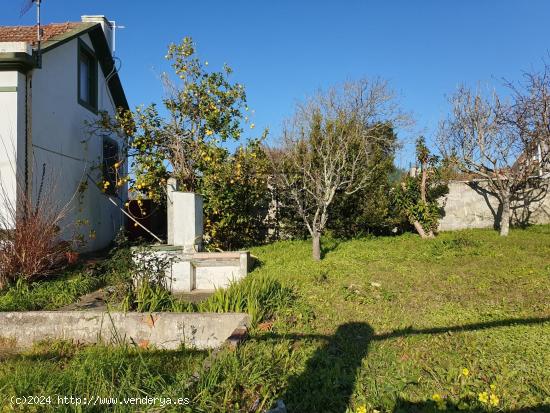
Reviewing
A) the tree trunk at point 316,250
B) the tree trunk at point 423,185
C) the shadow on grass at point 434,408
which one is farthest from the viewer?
the tree trunk at point 423,185

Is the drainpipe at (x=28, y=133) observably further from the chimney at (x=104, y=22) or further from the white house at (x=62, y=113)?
the chimney at (x=104, y=22)

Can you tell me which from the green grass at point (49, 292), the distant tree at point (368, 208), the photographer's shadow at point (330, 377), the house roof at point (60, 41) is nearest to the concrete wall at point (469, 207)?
the distant tree at point (368, 208)

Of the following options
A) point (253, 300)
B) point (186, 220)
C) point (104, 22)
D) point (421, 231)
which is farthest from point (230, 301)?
point (104, 22)

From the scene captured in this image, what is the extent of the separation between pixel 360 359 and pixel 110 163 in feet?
32.7

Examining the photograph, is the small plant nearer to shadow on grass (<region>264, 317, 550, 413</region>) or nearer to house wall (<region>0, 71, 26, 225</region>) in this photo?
shadow on grass (<region>264, 317, 550, 413</region>)

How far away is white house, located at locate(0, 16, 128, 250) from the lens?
25.3 ft

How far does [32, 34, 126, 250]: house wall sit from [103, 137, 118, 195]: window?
0.73ft

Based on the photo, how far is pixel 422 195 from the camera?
11922 mm

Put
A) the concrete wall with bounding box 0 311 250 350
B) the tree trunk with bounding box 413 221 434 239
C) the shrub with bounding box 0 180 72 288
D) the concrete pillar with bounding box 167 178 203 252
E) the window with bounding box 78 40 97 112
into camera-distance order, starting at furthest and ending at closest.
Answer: the tree trunk with bounding box 413 221 434 239 → the window with bounding box 78 40 97 112 → the concrete pillar with bounding box 167 178 203 252 → the shrub with bounding box 0 180 72 288 → the concrete wall with bounding box 0 311 250 350

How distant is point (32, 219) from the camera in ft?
22.7

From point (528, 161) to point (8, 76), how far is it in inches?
463

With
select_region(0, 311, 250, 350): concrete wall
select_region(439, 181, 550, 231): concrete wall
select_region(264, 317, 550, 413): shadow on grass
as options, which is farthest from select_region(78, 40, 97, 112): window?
select_region(439, 181, 550, 231): concrete wall

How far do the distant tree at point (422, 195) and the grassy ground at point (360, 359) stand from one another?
4.56 meters

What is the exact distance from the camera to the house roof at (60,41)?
7680mm
